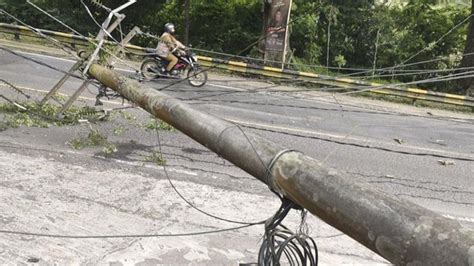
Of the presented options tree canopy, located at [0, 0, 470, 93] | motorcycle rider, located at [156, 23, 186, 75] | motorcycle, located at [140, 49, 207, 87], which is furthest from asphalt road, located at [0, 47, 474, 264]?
tree canopy, located at [0, 0, 470, 93]

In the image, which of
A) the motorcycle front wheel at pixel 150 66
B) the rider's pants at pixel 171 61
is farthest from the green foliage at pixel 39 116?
the rider's pants at pixel 171 61

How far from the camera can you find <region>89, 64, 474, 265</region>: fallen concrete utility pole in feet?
6.56

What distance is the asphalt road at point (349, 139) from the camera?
811 cm

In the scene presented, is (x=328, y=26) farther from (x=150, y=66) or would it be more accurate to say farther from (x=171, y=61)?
(x=150, y=66)

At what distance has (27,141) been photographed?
841 centimetres

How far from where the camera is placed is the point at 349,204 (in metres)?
2.34

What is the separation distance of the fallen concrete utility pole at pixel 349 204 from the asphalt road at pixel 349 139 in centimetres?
359

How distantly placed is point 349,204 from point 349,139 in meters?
8.64

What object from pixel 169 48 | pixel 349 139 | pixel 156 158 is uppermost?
pixel 169 48

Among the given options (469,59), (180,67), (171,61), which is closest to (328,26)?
(469,59)

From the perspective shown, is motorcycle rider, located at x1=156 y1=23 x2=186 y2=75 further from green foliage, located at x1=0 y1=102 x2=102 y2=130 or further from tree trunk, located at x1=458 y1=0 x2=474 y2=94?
tree trunk, located at x1=458 y1=0 x2=474 y2=94

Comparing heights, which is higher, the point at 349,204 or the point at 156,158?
the point at 349,204

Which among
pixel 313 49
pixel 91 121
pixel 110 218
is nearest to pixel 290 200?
pixel 110 218

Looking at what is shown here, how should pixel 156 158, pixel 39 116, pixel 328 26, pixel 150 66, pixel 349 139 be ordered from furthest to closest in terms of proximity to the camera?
pixel 328 26 < pixel 150 66 < pixel 349 139 < pixel 39 116 < pixel 156 158
